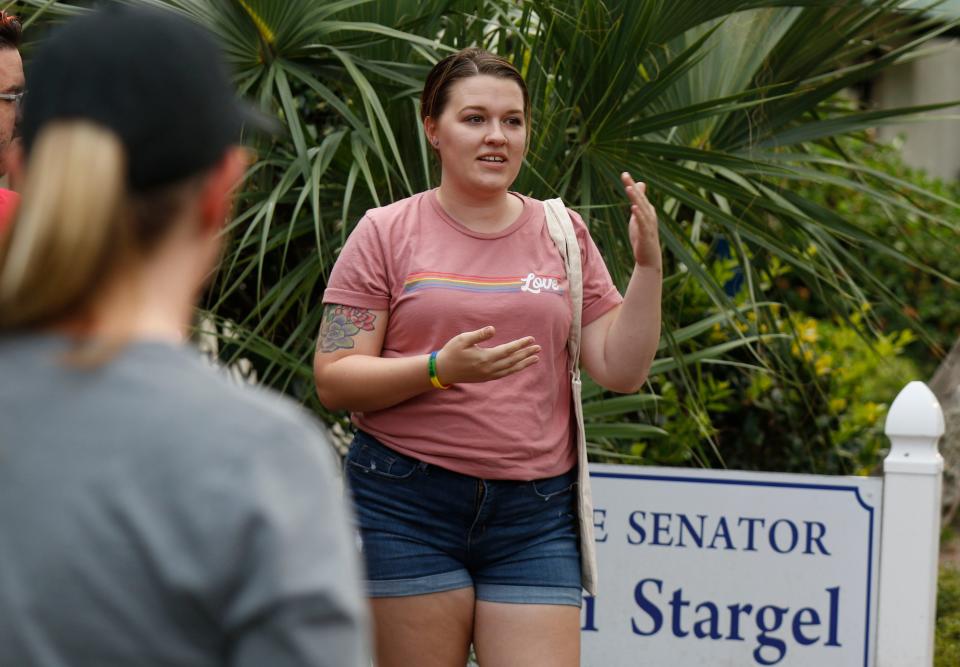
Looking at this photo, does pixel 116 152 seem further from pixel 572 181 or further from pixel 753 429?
pixel 753 429

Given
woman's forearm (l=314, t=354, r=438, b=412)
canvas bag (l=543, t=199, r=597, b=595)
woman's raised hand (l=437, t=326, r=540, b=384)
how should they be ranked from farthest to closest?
canvas bag (l=543, t=199, r=597, b=595), woman's forearm (l=314, t=354, r=438, b=412), woman's raised hand (l=437, t=326, r=540, b=384)

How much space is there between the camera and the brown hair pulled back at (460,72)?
2.72 m

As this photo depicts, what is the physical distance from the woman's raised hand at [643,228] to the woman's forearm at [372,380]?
Answer: 0.43 m

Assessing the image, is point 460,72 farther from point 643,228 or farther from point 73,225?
point 73,225

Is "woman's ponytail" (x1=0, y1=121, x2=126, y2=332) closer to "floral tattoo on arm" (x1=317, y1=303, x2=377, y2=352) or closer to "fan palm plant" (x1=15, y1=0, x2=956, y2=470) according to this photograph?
Answer: "floral tattoo on arm" (x1=317, y1=303, x2=377, y2=352)

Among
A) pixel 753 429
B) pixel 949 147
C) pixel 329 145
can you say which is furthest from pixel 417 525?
pixel 949 147

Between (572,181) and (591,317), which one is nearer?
(591,317)

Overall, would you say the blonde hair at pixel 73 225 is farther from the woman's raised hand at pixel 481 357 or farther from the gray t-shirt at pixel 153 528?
the woman's raised hand at pixel 481 357

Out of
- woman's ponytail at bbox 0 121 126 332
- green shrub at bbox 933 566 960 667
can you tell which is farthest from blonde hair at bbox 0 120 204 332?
green shrub at bbox 933 566 960 667

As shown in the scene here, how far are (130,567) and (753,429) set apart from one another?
429 centimetres

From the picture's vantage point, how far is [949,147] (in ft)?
41.7

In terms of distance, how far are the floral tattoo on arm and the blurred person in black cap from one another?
145 cm

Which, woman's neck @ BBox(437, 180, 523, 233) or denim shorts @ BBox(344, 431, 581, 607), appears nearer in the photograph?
denim shorts @ BBox(344, 431, 581, 607)

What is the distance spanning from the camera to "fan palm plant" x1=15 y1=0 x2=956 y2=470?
3.50 m
